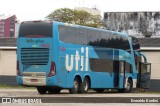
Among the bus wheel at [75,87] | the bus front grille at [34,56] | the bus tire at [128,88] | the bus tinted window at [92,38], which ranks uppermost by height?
the bus tinted window at [92,38]

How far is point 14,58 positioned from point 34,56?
18.9 metres

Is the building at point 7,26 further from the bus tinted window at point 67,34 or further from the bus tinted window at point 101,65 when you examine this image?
the bus tinted window at point 67,34

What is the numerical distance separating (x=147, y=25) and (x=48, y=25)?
44959 mm

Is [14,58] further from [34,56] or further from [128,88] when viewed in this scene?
[34,56]

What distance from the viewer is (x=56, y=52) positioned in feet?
82.9

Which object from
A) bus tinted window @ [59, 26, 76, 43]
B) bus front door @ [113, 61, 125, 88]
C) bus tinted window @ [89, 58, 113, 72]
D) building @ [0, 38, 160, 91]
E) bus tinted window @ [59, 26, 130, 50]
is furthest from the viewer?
building @ [0, 38, 160, 91]

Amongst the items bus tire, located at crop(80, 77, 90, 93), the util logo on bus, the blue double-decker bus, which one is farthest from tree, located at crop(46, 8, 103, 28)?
the util logo on bus

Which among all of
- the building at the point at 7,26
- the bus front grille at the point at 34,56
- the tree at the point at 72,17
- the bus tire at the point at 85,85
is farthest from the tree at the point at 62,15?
the bus front grille at the point at 34,56

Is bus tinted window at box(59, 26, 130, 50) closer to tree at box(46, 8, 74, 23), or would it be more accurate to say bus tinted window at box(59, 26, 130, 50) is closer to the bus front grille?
the bus front grille

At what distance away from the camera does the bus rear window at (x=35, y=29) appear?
25.4 meters

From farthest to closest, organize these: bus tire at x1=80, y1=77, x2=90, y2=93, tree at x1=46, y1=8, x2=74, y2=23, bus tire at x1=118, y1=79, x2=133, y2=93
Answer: tree at x1=46, y1=8, x2=74, y2=23
bus tire at x1=118, y1=79, x2=133, y2=93
bus tire at x1=80, y1=77, x2=90, y2=93

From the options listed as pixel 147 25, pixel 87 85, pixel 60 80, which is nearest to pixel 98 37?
pixel 87 85

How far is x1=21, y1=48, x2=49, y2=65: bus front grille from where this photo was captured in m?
25.5

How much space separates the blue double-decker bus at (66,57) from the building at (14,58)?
9.66 m
